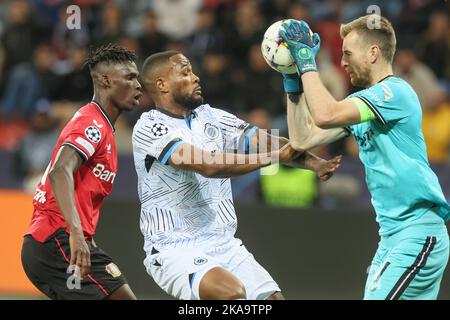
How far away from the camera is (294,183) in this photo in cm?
1186

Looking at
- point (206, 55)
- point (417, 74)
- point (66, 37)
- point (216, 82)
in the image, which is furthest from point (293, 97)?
point (66, 37)

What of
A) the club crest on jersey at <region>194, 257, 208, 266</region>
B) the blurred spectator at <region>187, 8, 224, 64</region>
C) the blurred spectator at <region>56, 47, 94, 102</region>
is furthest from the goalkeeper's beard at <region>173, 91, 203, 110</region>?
the blurred spectator at <region>187, 8, 224, 64</region>

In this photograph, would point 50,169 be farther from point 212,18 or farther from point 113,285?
point 212,18

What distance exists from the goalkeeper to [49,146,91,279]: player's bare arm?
1.76 m

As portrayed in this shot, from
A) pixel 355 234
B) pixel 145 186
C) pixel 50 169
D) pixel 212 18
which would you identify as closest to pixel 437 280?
pixel 145 186

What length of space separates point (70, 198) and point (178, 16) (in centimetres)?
872

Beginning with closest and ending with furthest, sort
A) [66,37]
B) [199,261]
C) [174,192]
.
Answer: [199,261]
[174,192]
[66,37]

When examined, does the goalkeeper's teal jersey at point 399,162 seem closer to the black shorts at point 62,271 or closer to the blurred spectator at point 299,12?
the black shorts at point 62,271

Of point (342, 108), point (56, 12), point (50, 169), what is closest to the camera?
point (342, 108)

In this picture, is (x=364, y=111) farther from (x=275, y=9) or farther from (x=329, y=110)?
(x=275, y=9)

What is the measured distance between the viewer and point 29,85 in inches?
572

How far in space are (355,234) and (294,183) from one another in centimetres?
125

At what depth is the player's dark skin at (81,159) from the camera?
6.48m

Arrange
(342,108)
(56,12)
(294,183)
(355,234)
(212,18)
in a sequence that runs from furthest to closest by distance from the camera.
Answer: (56,12) < (212,18) < (294,183) < (355,234) < (342,108)
